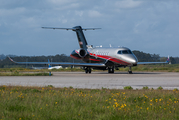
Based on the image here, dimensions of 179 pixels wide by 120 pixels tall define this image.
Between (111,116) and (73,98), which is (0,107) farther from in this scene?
(111,116)

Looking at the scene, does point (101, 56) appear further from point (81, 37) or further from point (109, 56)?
point (81, 37)

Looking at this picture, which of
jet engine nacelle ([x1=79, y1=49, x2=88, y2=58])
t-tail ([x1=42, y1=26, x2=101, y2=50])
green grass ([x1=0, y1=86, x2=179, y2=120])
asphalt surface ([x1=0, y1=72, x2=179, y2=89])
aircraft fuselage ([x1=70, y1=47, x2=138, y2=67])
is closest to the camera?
green grass ([x1=0, y1=86, x2=179, y2=120])

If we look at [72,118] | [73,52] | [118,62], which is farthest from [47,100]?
[73,52]

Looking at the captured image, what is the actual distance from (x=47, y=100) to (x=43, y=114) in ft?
7.71

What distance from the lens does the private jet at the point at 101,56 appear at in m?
36.3

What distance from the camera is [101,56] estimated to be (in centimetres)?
3944

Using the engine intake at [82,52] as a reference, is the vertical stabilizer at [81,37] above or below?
above

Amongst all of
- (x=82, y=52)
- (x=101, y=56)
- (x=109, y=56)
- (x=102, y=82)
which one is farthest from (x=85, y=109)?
(x=82, y=52)

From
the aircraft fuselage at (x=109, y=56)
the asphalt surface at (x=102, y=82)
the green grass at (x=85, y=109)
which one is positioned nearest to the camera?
the green grass at (x=85, y=109)

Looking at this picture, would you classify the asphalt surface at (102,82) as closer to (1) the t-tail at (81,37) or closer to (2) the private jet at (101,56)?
(2) the private jet at (101,56)

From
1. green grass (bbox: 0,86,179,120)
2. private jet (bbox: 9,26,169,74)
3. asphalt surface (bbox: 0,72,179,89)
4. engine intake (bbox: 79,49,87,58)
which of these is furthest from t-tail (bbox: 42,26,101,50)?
green grass (bbox: 0,86,179,120)

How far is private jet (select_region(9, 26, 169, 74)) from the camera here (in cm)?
3631

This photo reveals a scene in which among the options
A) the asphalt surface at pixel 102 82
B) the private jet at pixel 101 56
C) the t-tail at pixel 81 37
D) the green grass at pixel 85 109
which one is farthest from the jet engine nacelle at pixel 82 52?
the green grass at pixel 85 109

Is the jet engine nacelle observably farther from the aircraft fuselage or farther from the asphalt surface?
the asphalt surface
